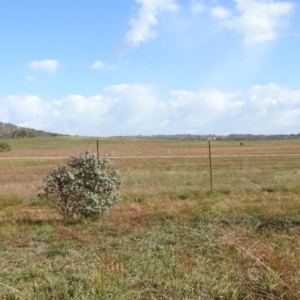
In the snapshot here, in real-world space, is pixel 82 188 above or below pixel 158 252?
above

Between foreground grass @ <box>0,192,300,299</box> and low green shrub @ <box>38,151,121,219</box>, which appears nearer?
foreground grass @ <box>0,192,300,299</box>

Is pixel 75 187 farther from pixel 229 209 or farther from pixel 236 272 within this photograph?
pixel 236 272

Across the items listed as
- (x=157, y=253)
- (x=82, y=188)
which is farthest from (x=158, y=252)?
(x=82, y=188)

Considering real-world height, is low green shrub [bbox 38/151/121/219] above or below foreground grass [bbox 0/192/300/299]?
above

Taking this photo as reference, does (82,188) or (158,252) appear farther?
(82,188)

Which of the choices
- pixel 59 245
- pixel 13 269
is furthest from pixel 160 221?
pixel 13 269

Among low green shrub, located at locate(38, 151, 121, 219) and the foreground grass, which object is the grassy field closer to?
the foreground grass

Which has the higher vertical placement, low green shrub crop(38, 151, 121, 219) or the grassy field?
low green shrub crop(38, 151, 121, 219)

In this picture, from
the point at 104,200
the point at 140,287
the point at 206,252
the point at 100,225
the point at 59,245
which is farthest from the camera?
the point at 104,200

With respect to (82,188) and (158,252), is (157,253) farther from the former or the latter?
(82,188)

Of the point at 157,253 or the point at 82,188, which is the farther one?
the point at 82,188

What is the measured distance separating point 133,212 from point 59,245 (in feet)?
11.4

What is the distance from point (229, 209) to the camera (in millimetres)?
10148

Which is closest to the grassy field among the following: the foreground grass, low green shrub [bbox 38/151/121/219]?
the foreground grass
